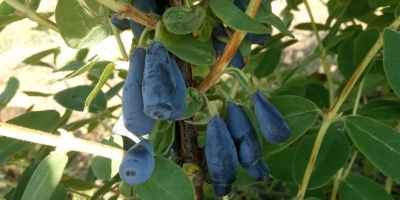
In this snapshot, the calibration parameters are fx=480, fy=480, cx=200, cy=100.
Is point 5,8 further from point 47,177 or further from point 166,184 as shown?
point 166,184

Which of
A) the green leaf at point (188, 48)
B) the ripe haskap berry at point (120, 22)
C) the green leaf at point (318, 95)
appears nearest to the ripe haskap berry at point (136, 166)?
the green leaf at point (188, 48)

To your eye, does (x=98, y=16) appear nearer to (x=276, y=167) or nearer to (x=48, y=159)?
(x=48, y=159)

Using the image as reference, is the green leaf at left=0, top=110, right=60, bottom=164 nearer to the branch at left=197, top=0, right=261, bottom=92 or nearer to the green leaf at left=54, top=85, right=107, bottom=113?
the green leaf at left=54, top=85, right=107, bottom=113

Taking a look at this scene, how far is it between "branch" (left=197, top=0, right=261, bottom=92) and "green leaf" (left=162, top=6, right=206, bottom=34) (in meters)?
0.06

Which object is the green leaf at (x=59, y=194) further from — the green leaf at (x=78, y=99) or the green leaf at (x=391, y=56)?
the green leaf at (x=391, y=56)

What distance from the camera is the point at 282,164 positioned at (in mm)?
1089

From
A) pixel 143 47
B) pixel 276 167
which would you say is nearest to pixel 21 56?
pixel 276 167

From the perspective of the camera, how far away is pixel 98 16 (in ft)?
2.23

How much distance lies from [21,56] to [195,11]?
9.91 feet

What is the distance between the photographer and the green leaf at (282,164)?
1.07 m

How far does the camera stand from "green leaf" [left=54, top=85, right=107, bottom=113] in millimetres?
1183

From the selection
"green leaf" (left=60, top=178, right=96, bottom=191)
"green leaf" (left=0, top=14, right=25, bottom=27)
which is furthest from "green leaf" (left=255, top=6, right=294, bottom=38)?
"green leaf" (left=60, top=178, right=96, bottom=191)

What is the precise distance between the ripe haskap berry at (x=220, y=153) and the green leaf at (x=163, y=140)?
0.06 m

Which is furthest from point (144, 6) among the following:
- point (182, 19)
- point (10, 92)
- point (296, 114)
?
point (10, 92)
